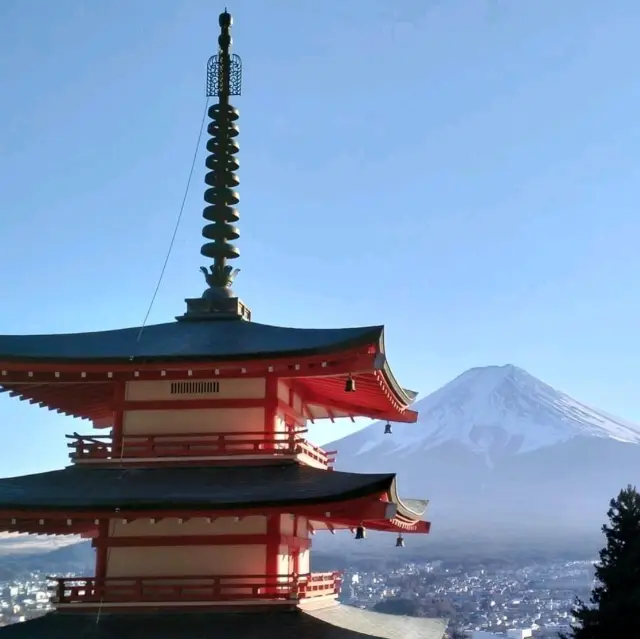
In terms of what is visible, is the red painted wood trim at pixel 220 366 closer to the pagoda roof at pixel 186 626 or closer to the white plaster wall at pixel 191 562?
the white plaster wall at pixel 191 562

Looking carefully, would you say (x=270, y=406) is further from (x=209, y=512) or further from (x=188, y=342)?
(x=209, y=512)

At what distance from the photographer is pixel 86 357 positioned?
13117 mm

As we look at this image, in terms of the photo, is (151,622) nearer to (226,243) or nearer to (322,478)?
(322,478)

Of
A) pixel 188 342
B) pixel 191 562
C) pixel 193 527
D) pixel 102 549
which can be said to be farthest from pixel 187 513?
pixel 188 342

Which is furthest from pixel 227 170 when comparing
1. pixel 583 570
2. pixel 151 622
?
pixel 583 570

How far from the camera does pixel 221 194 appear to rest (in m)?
16.9

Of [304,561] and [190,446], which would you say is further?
[304,561]

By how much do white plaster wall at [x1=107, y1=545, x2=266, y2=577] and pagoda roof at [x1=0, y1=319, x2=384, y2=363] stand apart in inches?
113

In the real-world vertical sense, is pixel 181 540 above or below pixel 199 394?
below

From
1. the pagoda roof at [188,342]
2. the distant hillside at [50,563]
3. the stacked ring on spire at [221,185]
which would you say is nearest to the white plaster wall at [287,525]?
the pagoda roof at [188,342]

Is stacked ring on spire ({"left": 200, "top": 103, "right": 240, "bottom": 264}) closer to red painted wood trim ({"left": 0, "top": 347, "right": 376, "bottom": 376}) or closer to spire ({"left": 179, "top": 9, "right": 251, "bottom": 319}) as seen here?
spire ({"left": 179, "top": 9, "right": 251, "bottom": 319})

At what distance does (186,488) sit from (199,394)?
1863 millimetres

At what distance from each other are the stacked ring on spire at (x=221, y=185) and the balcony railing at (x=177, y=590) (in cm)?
626

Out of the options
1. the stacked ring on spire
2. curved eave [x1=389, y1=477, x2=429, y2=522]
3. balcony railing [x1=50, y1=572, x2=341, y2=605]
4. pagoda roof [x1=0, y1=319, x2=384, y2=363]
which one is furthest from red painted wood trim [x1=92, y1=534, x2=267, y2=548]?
the stacked ring on spire
